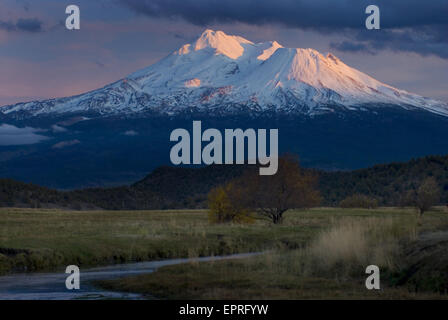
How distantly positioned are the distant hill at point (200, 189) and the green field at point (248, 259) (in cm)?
6764

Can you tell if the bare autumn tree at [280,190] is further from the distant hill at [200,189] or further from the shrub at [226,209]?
the distant hill at [200,189]

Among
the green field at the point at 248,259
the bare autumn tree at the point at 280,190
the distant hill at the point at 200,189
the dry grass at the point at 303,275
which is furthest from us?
the distant hill at the point at 200,189

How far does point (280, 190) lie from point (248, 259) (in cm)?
2715

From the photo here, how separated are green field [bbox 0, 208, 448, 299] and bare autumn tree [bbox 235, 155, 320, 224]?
428 inches

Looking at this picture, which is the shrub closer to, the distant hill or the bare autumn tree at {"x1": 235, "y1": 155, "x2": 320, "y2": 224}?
the bare autumn tree at {"x1": 235, "y1": 155, "x2": 320, "y2": 224}

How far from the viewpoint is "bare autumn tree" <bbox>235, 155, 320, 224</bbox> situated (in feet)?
196

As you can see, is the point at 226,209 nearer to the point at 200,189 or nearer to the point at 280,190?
the point at 280,190

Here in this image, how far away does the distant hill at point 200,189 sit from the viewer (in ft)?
402

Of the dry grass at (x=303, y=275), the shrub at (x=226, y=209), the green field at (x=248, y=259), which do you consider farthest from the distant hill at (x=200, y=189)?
the dry grass at (x=303, y=275)

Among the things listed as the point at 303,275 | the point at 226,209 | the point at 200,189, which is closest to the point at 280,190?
the point at 226,209

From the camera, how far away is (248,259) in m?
33.4

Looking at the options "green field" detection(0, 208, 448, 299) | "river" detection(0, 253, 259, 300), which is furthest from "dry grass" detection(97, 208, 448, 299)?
"river" detection(0, 253, 259, 300)
